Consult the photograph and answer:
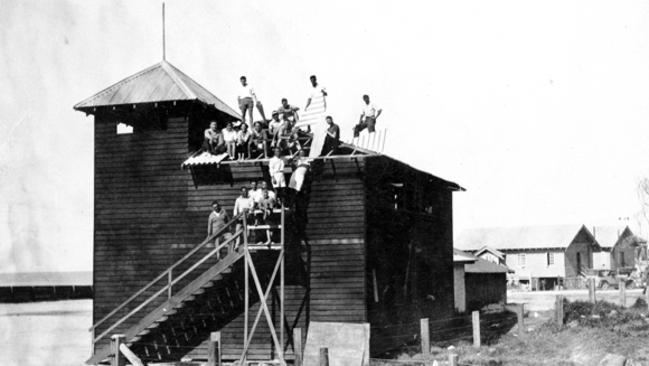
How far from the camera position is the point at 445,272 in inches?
1474

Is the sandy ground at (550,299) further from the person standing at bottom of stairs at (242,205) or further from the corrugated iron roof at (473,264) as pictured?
the person standing at bottom of stairs at (242,205)

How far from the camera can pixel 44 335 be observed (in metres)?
46.5

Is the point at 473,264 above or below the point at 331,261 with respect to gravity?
below

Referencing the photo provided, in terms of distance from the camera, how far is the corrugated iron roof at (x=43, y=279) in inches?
3171

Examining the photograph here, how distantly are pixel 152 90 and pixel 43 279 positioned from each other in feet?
197

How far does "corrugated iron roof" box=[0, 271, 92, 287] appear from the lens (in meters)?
80.5

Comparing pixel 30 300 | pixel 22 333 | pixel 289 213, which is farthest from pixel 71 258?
pixel 289 213

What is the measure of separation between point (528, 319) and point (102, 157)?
Result: 21329 mm

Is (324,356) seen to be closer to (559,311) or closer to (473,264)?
(559,311)

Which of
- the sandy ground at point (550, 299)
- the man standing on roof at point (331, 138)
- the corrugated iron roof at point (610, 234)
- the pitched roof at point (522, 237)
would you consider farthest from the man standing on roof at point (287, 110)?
the corrugated iron roof at point (610, 234)

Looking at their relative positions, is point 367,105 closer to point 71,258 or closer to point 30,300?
point 71,258

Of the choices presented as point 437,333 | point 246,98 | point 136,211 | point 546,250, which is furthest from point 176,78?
point 546,250

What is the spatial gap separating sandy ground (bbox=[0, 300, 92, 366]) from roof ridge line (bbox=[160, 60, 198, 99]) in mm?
11073

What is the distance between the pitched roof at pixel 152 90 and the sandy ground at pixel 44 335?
393 inches
